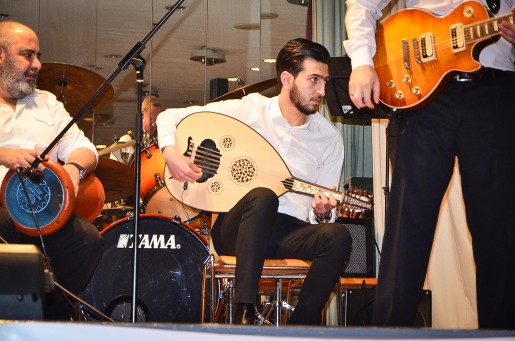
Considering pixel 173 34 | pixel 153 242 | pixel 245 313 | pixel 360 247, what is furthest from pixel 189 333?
pixel 173 34

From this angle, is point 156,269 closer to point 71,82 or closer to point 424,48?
point 71,82

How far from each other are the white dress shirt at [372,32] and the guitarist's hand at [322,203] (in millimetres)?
1088

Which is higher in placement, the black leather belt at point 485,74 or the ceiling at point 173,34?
the ceiling at point 173,34

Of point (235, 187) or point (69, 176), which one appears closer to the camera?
point (69, 176)

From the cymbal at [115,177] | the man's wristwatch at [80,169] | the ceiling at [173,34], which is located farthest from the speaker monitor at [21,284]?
the ceiling at [173,34]

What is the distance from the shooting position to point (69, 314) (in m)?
3.29

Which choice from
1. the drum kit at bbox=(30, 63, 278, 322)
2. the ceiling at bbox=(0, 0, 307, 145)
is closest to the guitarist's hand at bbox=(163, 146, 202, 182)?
the drum kit at bbox=(30, 63, 278, 322)

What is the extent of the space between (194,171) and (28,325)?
2165 mm

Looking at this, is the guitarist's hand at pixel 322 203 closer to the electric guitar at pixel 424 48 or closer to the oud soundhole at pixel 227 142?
the oud soundhole at pixel 227 142

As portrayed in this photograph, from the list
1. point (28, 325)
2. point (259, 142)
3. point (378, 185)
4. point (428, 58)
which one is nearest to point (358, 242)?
point (378, 185)

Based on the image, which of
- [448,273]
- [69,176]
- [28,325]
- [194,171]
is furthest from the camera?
[448,273]

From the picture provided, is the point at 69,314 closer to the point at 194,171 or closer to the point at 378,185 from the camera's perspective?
the point at 194,171

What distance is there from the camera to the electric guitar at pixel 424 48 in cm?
230

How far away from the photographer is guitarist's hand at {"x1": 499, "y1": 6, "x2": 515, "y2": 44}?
2160 mm
